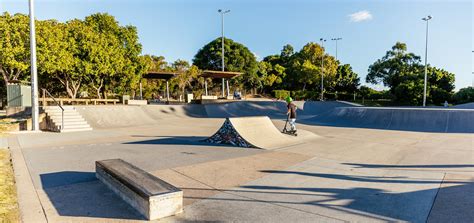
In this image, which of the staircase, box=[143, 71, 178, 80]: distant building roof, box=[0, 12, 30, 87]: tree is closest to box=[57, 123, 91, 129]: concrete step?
the staircase

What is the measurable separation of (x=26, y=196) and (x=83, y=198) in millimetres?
913

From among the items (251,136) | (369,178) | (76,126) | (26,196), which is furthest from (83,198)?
(76,126)

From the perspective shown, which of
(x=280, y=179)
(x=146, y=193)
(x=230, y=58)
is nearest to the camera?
(x=146, y=193)

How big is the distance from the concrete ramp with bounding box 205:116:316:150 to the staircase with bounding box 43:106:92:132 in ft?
26.7

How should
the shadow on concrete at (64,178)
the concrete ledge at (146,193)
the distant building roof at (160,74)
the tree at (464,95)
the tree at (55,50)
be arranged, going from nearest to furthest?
the concrete ledge at (146,193)
the shadow on concrete at (64,178)
the tree at (55,50)
the distant building roof at (160,74)
the tree at (464,95)

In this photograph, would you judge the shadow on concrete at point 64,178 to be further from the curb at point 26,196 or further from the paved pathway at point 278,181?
the curb at point 26,196

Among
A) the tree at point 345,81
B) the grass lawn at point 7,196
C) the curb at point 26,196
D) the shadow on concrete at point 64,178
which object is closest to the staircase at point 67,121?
the curb at point 26,196

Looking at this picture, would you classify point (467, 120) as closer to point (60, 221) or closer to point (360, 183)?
point (360, 183)

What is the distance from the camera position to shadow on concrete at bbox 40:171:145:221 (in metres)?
3.72

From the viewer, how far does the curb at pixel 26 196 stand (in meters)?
3.58

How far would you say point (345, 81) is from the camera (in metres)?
54.6

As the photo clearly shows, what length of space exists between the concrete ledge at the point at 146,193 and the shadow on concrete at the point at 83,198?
12 centimetres

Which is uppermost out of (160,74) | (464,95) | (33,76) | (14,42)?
(14,42)

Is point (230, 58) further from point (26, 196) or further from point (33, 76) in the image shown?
point (26, 196)
